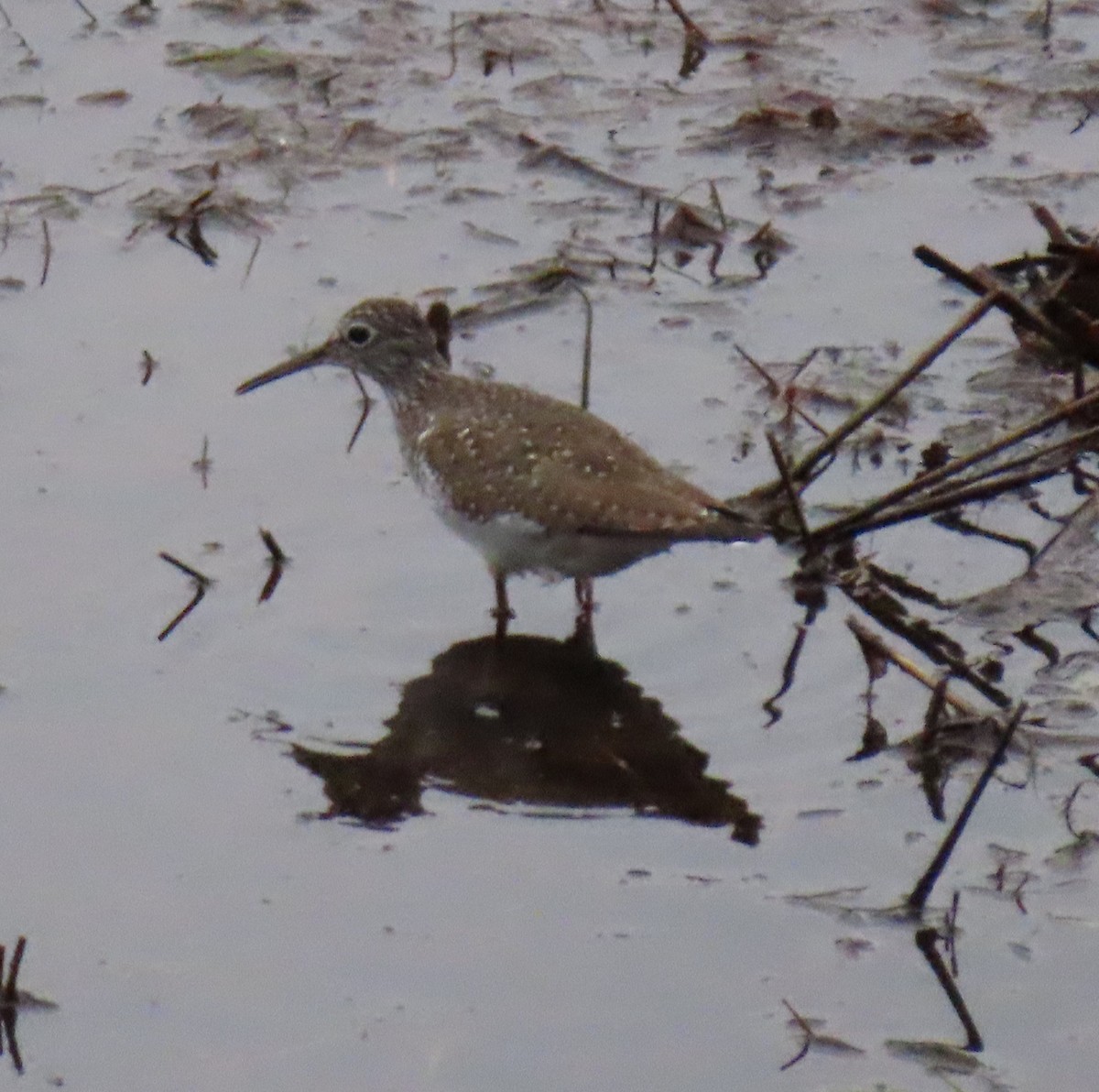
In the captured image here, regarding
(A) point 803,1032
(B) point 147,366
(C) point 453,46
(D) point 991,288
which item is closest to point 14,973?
(A) point 803,1032

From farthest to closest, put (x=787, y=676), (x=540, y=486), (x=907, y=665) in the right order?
(x=540, y=486)
(x=787, y=676)
(x=907, y=665)

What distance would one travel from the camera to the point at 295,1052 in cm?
506

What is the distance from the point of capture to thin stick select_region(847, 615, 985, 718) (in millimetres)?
6039

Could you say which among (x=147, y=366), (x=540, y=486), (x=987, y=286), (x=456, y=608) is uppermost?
(x=987, y=286)

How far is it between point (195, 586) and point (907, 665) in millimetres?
1989

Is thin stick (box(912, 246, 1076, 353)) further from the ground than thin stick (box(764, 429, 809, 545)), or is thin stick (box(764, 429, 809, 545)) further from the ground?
thin stick (box(912, 246, 1076, 353))

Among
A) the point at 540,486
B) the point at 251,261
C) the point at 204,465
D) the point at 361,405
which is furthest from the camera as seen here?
the point at 251,261

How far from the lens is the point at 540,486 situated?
6590mm

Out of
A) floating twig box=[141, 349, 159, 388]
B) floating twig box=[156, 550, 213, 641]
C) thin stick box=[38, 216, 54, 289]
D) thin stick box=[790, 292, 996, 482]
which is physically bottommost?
floating twig box=[156, 550, 213, 641]

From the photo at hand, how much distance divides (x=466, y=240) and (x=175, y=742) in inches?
121

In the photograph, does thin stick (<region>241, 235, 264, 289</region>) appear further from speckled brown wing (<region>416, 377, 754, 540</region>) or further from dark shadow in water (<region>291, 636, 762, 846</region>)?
dark shadow in water (<region>291, 636, 762, 846</region>)

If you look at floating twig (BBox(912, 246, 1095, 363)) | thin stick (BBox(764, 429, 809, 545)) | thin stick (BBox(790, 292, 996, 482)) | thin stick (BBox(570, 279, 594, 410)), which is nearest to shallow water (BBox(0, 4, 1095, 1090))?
thin stick (BBox(570, 279, 594, 410))

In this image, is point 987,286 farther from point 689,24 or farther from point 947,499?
point 689,24

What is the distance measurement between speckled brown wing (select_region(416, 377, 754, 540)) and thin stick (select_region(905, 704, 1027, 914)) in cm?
114
